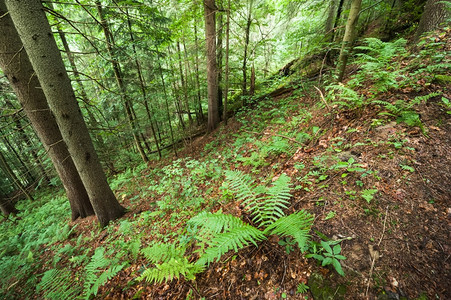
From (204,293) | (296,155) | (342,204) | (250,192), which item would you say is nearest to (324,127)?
(296,155)

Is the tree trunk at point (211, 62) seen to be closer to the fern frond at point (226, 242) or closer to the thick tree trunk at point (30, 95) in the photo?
the thick tree trunk at point (30, 95)

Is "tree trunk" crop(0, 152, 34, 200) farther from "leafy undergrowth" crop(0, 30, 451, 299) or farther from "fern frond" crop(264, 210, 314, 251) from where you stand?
"fern frond" crop(264, 210, 314, 251)

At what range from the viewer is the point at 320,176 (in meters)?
2.51

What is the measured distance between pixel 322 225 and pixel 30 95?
6080mm

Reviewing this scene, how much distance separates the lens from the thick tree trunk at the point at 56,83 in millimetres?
2861

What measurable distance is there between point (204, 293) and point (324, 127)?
372 cm

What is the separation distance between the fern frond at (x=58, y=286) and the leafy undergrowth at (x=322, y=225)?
2cm

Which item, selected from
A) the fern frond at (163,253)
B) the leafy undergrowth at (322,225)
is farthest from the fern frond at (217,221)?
the fern frond at (163,253)

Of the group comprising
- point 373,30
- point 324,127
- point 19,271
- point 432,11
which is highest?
point 373,30

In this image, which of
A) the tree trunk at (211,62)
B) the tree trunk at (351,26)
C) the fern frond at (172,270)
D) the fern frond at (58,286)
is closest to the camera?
the fern frond at (172,270)

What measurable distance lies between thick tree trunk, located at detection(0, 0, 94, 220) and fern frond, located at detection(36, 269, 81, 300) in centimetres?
231

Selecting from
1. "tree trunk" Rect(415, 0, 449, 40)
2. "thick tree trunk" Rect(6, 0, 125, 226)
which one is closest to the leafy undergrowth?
"tree trunk" Rect(415, 0, 449, 40)

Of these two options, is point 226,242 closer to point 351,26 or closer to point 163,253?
point 163,253

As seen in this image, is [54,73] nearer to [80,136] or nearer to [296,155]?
[80,136]
